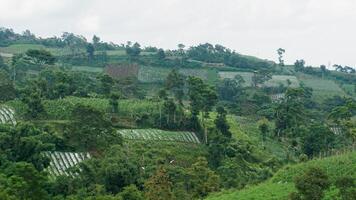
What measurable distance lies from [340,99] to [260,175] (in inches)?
2295

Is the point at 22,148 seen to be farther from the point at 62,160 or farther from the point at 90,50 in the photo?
the point at 90,50

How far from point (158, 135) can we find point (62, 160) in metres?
12.5

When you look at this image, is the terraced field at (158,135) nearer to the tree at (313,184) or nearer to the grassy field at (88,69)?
the tree at (313,184)

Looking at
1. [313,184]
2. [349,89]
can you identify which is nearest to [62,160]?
[313,184]

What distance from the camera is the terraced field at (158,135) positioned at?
194 ft

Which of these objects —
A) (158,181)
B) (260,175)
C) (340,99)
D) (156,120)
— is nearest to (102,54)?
(340,99)

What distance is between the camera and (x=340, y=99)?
10050 cm

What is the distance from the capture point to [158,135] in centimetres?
6044

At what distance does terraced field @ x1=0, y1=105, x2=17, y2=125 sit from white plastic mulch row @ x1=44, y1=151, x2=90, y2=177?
8089 mm

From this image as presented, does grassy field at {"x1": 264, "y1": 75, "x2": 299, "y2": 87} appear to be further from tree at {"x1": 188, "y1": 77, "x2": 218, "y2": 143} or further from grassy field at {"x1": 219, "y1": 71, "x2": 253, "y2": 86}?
tree at {"x1": 188, "y1": 77, "x2": 218, "y2": 143}

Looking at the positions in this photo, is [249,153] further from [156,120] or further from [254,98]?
[254,98]

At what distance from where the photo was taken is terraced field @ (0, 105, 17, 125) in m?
57.5

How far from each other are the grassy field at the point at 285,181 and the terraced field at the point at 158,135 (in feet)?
64.0

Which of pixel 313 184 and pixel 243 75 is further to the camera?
pixel 243 75
